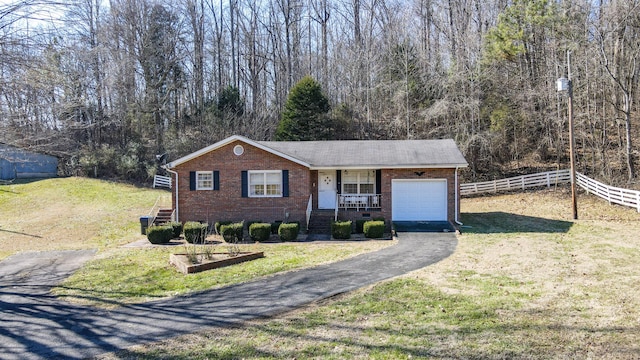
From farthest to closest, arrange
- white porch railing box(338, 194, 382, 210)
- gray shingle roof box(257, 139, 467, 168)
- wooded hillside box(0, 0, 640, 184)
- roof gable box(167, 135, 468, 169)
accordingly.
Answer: wooded hillside box(0, 0, 640, 184), white porch railing box(338, 194, 382, 210), gray shingle roof box(257, 139, 467, 168), roof gable box(167, 135, 468, 169)

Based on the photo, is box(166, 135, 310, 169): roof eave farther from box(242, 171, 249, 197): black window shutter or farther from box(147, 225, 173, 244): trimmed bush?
box(147, 225, 173, 244): trimmed bush

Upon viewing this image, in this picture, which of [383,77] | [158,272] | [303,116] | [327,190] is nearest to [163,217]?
[327,190]

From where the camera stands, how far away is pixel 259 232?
15.7 meters

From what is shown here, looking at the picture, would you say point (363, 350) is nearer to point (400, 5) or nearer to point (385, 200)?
point (385, 200)

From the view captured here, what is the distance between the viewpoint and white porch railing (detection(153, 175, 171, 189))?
30344 mm

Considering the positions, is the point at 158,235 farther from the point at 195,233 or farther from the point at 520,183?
the point at 520,183

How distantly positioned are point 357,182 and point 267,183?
13.4 ft

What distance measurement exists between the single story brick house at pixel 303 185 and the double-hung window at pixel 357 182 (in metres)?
0.04

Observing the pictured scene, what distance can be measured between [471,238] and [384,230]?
123 inches

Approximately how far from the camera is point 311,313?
7.08 meters

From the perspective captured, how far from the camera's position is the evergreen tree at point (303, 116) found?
1204 inches

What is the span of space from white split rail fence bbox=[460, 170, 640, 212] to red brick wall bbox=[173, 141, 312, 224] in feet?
49.3

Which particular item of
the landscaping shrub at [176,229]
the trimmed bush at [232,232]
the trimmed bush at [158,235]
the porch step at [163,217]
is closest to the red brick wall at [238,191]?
the landscaping shrub at [176,229]

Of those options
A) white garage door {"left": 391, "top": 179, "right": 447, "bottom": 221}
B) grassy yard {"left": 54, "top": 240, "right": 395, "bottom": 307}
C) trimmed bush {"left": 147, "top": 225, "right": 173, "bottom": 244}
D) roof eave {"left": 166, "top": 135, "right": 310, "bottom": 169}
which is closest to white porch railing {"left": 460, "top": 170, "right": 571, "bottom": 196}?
white garage door {"left": 391, "top": 179, "right": 447, "bottom": 221}
